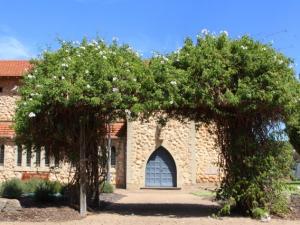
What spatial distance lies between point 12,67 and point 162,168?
11527 millimetres

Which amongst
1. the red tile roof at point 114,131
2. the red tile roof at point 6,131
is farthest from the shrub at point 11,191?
the red tile roof at point 6,131

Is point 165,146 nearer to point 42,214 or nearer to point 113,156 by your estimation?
point 113,156

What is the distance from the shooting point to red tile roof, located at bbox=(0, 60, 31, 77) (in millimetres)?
32219

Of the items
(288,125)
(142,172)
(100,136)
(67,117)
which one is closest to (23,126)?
(67,117)

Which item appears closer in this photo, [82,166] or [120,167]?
[82,166]

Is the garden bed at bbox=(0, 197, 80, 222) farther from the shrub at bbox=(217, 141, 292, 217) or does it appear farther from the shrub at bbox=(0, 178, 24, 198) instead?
the shrub at bbox=(217, 141, 292, 217)

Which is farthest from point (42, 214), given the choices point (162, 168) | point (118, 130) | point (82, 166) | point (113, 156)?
point (162, 168)

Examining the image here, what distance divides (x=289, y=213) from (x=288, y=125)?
2339 mm

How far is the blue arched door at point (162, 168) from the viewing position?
3070cm

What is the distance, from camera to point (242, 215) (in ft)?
46.6

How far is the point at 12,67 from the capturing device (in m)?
33.8

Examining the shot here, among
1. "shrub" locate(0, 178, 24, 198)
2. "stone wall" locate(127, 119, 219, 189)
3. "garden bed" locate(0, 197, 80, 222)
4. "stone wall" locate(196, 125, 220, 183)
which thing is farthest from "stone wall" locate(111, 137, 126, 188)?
"garden bed" locate(0, 197, 80, 222)

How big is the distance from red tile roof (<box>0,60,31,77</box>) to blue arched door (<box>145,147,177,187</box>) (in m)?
9.18

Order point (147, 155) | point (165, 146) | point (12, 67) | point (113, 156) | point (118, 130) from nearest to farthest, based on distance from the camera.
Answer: point (147, 155)
point (165, 146)
point (118, 130)
point (113, 156)
point (12, 67)
